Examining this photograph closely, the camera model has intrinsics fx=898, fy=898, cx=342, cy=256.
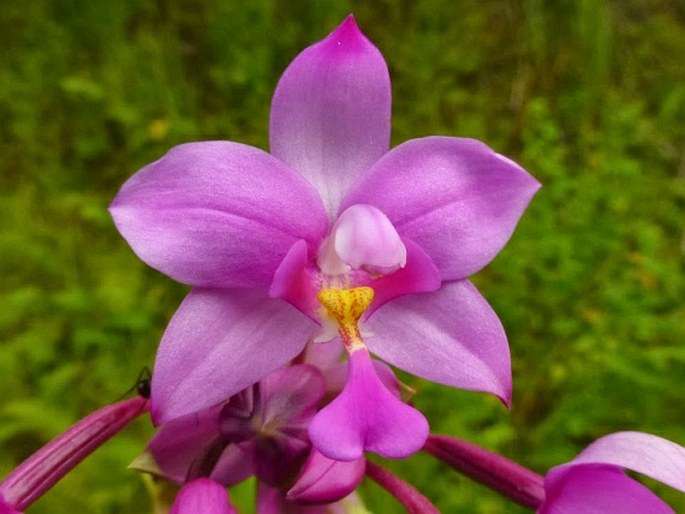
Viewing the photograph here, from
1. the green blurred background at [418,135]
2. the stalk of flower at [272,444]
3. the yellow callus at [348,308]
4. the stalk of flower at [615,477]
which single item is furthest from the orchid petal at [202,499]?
the green blurred background at [418,135]

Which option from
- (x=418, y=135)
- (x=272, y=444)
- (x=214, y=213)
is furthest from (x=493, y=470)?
(x=418, y=135)

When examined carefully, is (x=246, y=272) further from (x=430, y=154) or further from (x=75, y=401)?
(x=75, y=401)

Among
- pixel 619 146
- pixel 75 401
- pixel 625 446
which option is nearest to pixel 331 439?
pixel 625 446

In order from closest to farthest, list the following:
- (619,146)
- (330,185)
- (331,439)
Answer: (331,439) → (330,185) → (619,146)

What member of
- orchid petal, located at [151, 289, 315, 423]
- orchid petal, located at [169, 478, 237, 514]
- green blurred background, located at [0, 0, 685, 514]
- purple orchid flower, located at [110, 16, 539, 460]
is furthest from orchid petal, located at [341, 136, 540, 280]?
green blurred background, located at [0, 0, 685, 514]

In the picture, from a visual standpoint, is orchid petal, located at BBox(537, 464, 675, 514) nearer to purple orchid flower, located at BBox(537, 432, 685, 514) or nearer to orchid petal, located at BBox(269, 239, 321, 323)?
purple orchid flower, located at BBox(537, 432, 685, 514)

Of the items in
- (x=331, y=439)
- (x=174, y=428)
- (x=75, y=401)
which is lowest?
(x=75, y=401)
